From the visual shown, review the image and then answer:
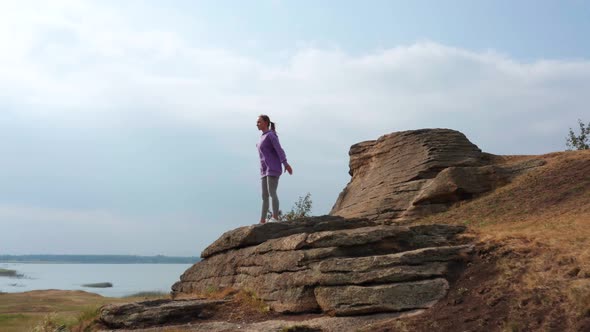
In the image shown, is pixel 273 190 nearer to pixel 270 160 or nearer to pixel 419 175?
pixel 270 160

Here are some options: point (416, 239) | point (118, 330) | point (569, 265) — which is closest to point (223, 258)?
point (118, 330)

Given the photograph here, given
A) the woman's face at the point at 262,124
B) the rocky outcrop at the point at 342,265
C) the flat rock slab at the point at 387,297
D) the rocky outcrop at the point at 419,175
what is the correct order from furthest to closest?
the rocky outcrop at the point at 419,175, the woman's face at the point at 262,124, the rocky outcrop at the point at 342,265, the flat rock slab at the point at 387,297

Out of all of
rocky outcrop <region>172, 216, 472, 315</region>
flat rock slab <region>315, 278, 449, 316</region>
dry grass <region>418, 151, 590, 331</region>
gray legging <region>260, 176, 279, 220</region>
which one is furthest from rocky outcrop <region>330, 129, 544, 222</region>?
flat rock slab <region>315, 278, 449, 316</region>

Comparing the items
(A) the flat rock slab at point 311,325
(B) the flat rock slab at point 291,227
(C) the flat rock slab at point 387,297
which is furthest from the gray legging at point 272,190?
(C) the flat rock slab at point 387,297

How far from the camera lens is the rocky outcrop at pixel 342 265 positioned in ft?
41.4

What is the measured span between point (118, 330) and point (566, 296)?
1003 cm

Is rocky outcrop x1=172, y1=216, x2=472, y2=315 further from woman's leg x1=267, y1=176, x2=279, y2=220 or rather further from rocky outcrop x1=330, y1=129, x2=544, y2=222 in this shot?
rocky outcrop x1=330, y1=129, x2=544, y2=222

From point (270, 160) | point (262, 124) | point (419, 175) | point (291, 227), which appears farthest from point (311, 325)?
point (419, 175)

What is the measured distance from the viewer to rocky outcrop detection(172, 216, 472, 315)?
12.6m

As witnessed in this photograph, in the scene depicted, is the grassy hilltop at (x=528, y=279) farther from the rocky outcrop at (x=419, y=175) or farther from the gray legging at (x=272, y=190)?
the gray legging at (x=272, y=190)

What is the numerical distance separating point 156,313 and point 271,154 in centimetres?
575

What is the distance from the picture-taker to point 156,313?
14141mm

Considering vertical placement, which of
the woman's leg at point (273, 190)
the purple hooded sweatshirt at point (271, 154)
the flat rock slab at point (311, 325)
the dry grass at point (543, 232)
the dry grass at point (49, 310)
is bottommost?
the dry grass at point (49, 310)

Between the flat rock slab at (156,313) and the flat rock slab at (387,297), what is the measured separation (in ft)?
11.1
